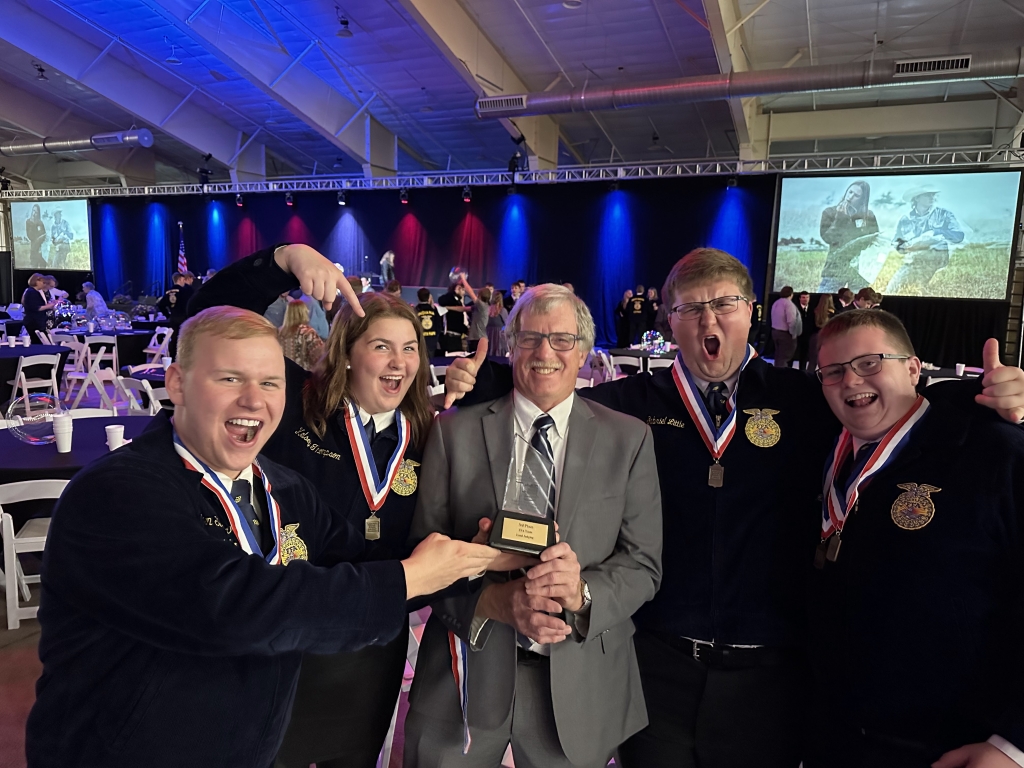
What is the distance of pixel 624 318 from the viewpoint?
13.6m

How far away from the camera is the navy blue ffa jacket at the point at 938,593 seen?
4.15 feet

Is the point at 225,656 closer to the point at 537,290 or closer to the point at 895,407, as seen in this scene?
the point at 537,290

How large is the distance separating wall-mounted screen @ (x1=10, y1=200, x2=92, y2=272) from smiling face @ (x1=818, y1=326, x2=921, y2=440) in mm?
23562

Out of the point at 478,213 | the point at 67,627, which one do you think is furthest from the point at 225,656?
the point at 478,213

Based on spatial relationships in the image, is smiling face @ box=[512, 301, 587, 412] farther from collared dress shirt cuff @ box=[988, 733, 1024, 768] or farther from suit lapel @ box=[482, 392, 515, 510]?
collared dress shirt cuff @ box=[988, 733, 1024, 768]

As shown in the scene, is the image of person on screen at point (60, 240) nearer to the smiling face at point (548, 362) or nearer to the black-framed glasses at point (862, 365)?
the smiling face at point (548, 362)

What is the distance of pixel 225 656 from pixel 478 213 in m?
15.2

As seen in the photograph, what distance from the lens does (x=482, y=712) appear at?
1.46 meters

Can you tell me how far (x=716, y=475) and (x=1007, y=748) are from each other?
2.37ft

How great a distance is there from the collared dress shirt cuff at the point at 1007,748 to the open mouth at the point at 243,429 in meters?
1.46

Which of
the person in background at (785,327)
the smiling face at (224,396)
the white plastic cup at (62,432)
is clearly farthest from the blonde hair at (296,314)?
the person in background at (785,327)

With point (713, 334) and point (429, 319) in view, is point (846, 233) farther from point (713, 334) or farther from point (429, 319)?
point (713, 334)

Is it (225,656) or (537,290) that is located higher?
(537,290)

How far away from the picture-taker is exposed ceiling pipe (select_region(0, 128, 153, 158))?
45.8ft
